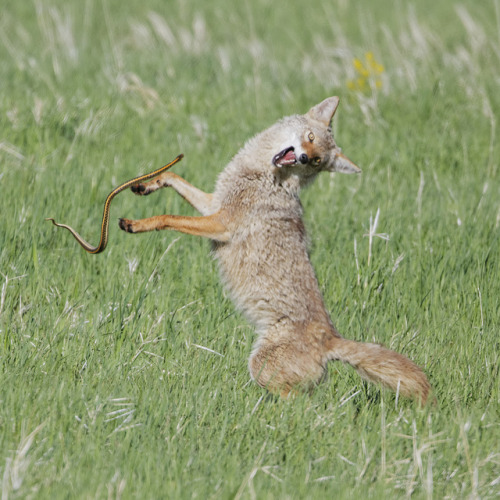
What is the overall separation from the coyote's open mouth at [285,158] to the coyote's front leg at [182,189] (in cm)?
52

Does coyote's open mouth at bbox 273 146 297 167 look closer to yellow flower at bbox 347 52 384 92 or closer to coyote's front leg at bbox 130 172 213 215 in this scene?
coyote's front leg at bbox 130 172 213 215

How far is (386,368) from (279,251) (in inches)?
41.9

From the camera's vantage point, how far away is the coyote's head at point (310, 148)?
16.3ft

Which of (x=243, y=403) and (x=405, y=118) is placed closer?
(x=243, y=403)

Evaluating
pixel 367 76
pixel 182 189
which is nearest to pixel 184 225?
pixel 182 189

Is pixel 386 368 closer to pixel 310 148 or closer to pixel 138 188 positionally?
pixel 310 148

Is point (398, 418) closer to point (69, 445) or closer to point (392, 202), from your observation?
point (69, 445)

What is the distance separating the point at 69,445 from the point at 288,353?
1385mm

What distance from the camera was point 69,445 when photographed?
133 inches

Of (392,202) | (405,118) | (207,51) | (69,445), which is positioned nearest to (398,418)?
(69,445)

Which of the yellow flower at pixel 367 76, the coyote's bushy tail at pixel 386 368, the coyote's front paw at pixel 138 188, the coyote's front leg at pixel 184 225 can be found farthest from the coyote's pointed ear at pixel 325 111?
the yellow flower at pixel 367 76

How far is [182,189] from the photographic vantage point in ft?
16.8

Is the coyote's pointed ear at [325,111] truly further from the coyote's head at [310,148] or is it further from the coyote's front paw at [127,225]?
the coyote's front paw at [127,225]

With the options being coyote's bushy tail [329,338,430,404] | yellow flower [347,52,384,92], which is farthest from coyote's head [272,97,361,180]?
yellow flower [347,52,384,92]
